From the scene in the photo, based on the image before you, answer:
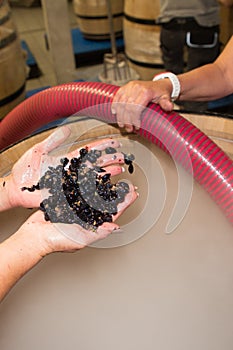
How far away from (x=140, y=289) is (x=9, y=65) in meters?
1.28

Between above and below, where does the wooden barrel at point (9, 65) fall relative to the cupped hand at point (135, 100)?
below

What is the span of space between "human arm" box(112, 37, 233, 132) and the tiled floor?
1.68 m

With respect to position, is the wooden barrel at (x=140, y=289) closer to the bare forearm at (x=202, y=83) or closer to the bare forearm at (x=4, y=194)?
the bare forearm at (x=4, y=194)

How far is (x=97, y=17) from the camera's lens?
3096mm

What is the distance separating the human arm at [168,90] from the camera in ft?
3.20

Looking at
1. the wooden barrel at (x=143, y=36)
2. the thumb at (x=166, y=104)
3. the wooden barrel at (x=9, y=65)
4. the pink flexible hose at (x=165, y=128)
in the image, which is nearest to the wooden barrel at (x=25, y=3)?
the wooden barrel at (x=143, y=36)

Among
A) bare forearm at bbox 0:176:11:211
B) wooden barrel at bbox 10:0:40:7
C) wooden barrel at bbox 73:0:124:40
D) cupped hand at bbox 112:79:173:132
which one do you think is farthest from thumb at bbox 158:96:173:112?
wooden barrel at bbox 10:0:40:7

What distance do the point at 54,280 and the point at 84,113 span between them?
0.48 meters

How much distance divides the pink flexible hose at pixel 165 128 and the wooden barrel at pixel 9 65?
777 mm

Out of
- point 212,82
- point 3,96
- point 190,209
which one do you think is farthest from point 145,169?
point 3,96

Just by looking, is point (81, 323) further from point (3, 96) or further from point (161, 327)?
point (3, 96)

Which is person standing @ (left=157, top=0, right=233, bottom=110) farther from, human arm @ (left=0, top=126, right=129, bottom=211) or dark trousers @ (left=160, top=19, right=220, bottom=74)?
human arm @ (left=0, top=126, right=129, bottom=211)

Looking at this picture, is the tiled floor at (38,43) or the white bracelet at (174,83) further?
the tiled floor at (38,43)

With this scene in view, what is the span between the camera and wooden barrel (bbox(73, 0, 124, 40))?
118 inches
